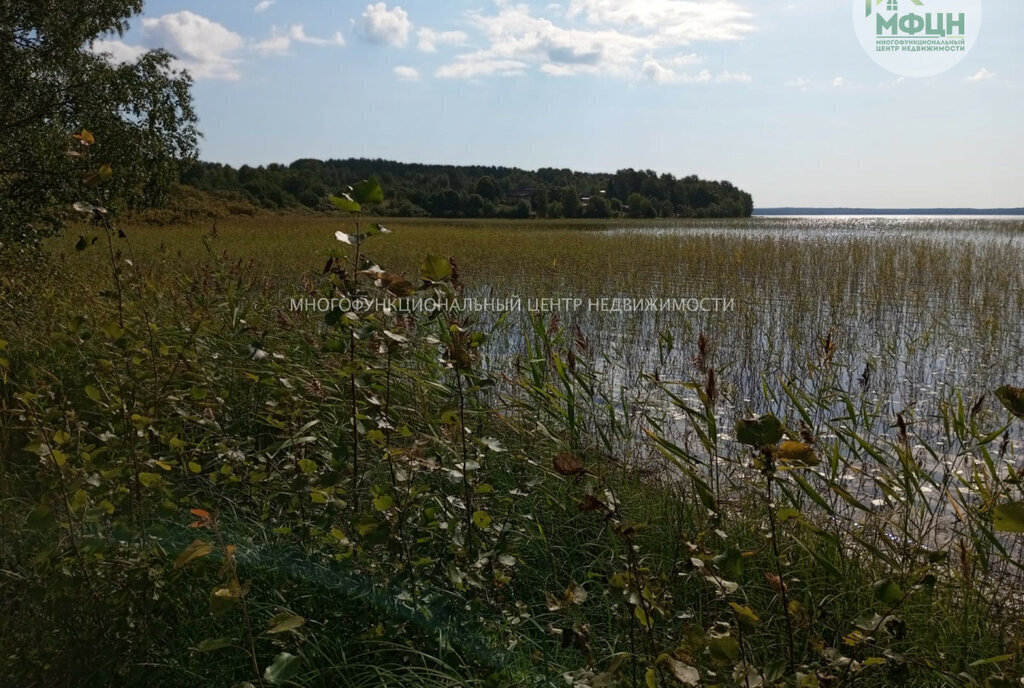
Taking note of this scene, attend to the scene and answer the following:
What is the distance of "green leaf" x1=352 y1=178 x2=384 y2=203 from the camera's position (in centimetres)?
159

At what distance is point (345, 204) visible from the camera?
5.41 feet

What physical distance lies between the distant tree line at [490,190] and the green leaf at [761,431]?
38479mm

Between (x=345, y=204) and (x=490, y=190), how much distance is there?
2055 inches

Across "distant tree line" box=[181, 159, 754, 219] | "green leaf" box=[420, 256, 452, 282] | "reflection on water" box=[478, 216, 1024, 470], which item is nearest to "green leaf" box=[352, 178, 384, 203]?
"green leaf" box=[420, 256, 452, 282]

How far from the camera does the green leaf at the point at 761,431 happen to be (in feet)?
3.69

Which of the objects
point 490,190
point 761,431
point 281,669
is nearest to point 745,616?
point 761,431

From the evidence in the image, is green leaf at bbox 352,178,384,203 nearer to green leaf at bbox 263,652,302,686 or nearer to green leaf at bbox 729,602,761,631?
green leaf at bbox 263,652,302,686

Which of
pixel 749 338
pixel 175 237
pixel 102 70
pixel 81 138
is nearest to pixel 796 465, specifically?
pixel 81 138

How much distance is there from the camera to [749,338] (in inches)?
260

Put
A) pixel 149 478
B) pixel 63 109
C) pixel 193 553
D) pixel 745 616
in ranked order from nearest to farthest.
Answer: pixel 193 553
pixel 745 616
pixel 149 478
pixel 63 109

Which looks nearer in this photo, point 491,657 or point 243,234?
point 491,657

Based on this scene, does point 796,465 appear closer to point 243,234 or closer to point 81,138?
point 81,138

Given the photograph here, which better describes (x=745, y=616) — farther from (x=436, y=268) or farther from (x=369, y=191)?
(x=369, y=191)

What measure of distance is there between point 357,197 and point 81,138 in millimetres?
845
